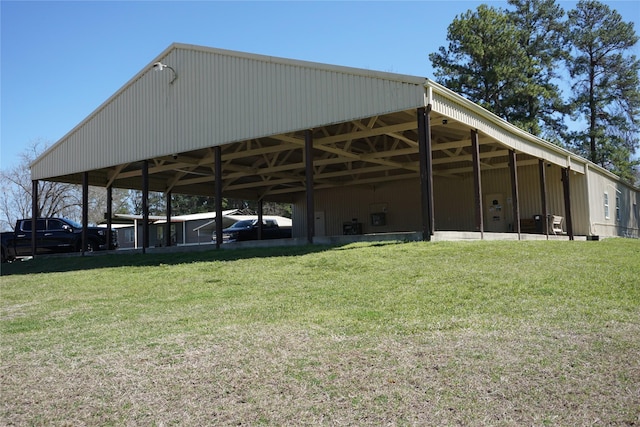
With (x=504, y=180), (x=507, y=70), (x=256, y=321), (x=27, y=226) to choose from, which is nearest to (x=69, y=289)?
(x=256, y=321)

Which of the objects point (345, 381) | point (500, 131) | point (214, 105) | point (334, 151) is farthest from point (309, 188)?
point (345, 381)

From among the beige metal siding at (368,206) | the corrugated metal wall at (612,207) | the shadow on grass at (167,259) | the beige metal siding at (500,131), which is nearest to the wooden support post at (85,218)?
the shadow on grass at (167,259)

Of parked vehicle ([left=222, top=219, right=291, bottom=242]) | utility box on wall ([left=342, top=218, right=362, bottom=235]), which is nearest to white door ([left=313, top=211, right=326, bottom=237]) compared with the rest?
utility box on wall ([left=342, top=218, right=362, bottom=235])

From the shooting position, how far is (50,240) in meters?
21.9

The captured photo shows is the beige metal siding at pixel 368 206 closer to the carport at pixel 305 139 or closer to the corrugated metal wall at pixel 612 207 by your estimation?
the carport at pixel 305 139

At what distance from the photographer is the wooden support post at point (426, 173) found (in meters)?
12.2

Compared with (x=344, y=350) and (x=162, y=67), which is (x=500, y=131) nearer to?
(x=162, y=67)

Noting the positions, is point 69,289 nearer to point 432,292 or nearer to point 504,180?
point 432,292

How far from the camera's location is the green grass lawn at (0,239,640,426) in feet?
12.8

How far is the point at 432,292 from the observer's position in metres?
7.34

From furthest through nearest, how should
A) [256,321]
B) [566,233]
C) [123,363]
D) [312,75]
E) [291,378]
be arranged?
[566,233], [312,75], [256,321], [123,363], [291,378]

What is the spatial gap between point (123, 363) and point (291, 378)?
176 centimetres

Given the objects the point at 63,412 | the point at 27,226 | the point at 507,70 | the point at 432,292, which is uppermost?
the point at 507,70

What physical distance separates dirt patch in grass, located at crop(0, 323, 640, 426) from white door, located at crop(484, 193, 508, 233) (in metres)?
17.9
